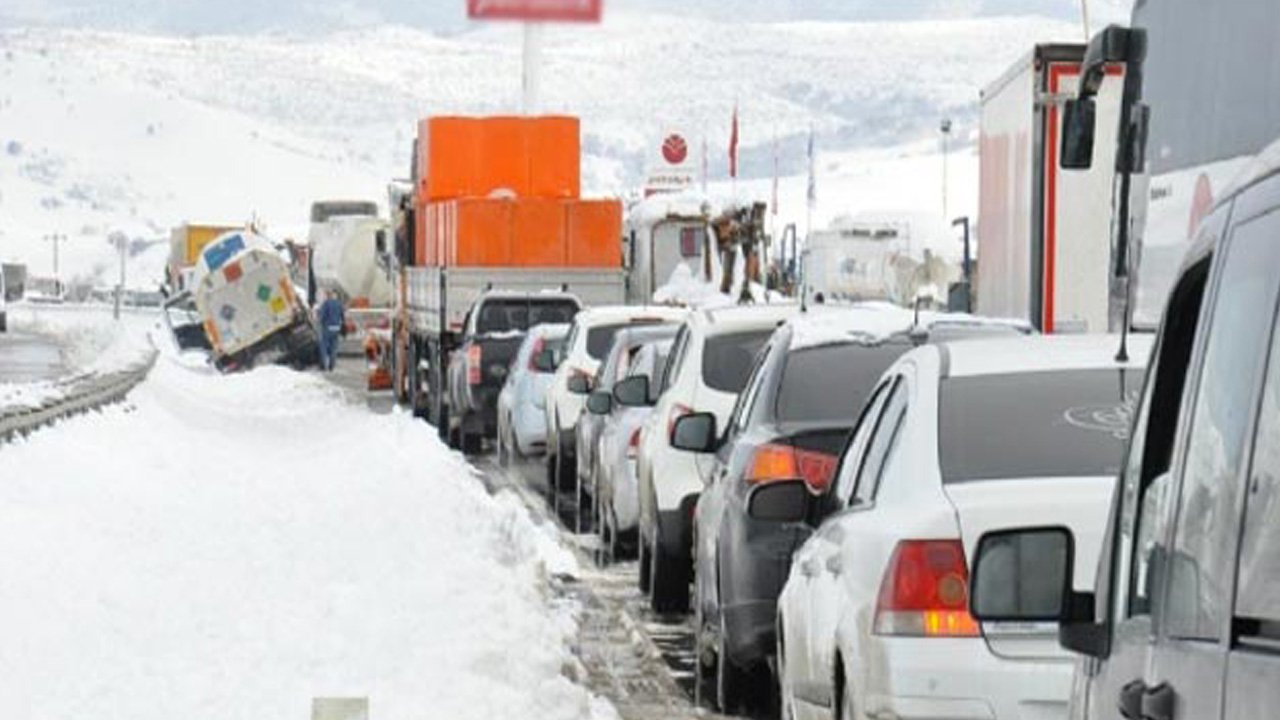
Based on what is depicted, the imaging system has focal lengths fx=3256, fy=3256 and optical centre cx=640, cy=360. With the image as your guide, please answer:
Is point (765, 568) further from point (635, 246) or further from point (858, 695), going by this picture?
point (635, 246)

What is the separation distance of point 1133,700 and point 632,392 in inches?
554

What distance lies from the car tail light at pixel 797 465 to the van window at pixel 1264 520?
23.9 ft

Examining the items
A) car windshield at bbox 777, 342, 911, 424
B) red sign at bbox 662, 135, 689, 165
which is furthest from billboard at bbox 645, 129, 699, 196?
car windshield at bbox 777, 342, 911, 424

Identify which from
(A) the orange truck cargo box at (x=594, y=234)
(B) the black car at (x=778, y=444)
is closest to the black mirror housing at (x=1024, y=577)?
(B) the black car at (x=778, y=444)

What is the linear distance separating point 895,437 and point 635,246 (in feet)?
108

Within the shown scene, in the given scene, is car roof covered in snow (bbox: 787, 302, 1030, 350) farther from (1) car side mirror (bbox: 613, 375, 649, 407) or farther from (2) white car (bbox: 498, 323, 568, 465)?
(2) white car (bbox: 498, 323, 568, 465)

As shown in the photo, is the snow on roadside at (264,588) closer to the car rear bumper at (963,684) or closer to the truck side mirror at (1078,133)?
the truck side mirror at (1078,133)

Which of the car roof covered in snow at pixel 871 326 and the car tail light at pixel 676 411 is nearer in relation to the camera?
the car roof covered in snow at pixel 871 326

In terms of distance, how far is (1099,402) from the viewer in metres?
8.42

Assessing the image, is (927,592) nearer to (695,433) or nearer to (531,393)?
(695,433)

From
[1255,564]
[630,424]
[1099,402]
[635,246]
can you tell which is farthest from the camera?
[635,246]

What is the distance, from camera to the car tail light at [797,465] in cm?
1160

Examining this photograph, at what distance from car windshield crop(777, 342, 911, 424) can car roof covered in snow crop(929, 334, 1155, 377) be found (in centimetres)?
287

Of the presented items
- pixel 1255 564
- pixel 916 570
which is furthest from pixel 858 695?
pixel 1255 564
